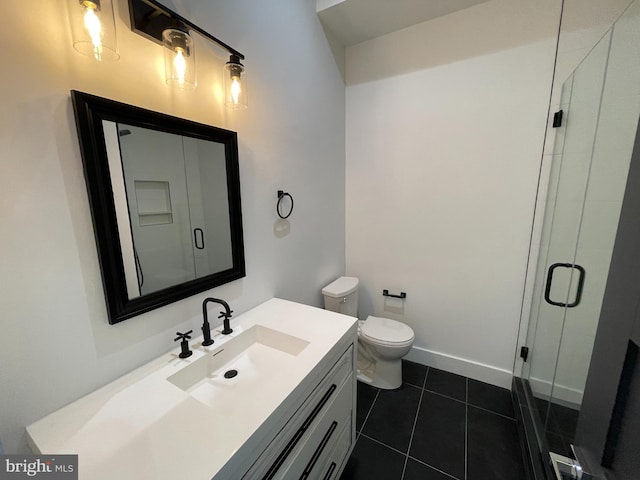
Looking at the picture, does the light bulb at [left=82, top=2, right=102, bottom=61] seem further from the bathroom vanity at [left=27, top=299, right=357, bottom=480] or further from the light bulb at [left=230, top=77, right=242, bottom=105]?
the bathroom vanity at [left=27, top=299, right=357, bottom=480]

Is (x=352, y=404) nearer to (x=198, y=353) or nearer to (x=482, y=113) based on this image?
(x=198, y=353)

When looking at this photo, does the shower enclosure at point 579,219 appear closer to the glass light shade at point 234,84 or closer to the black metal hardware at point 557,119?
the black metal hardware at point 557,119

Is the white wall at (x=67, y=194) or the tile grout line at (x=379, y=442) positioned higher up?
the white wall at (x=67, y=194)

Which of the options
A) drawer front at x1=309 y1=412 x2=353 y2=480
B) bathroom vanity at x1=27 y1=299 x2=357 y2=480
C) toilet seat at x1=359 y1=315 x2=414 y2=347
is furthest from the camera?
toilet seat at x1=359 y1=315 x2=414 y2=347

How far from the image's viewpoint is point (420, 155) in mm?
1968

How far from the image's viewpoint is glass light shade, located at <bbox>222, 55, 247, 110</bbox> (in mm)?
1138

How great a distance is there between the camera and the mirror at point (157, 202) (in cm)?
82

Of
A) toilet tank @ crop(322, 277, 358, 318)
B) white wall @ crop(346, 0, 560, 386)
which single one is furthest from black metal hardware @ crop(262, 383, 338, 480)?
white wall @ crop(346, 0, 560, 386)

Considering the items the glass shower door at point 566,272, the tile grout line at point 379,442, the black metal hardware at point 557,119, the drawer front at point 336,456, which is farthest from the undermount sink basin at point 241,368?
the black metal hardware at point 557,119

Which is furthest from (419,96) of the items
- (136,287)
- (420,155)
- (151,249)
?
(136,287)

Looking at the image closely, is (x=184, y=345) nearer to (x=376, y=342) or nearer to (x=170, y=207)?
(x=170, y=207)

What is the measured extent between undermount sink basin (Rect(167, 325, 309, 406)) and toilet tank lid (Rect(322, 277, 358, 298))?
2.62 ft

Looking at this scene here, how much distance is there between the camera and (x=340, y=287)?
2057 millimetres

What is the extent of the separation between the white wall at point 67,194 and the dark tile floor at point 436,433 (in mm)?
1152
